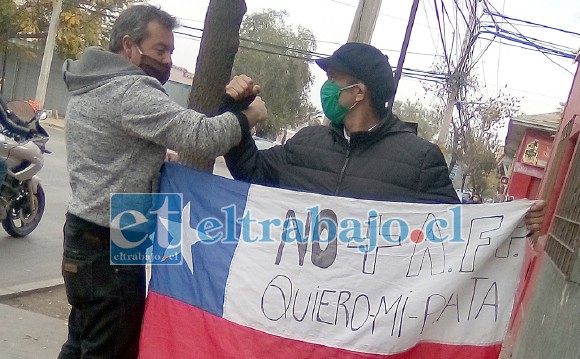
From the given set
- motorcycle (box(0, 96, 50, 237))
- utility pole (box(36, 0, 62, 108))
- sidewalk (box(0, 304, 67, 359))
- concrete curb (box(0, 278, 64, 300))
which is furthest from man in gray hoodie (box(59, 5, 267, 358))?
utility pole (box(36, 0, 62, 108))

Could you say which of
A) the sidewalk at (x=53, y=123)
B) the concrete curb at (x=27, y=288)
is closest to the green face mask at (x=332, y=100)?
the concrete curb at (x=27, y=288)

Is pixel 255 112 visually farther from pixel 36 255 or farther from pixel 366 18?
pixel 366 18

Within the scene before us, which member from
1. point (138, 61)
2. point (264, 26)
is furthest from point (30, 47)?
point (138, 61)

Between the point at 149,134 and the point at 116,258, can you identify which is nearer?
the point at 149,134

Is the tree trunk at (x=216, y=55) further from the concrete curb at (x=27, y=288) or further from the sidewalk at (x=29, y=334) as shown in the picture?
the concrete curb at (x=27, y=288)

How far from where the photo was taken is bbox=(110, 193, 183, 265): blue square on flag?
292cm

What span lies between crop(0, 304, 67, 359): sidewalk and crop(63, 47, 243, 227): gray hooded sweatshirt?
1865 millimetres

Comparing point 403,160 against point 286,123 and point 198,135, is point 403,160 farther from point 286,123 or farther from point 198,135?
point 286,123

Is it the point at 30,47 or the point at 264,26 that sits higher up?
A: the point at 264,26

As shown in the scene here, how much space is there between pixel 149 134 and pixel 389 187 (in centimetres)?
105

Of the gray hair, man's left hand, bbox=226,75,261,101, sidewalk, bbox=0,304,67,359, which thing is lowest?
sidewalk, bbox=0,304,67,359

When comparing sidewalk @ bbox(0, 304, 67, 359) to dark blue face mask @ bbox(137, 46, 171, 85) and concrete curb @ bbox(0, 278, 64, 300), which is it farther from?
dark blue face mask @ bbox(137, 46, 171, 85)

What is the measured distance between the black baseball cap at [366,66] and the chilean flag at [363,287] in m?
0.53

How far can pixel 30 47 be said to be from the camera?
2817 cm
